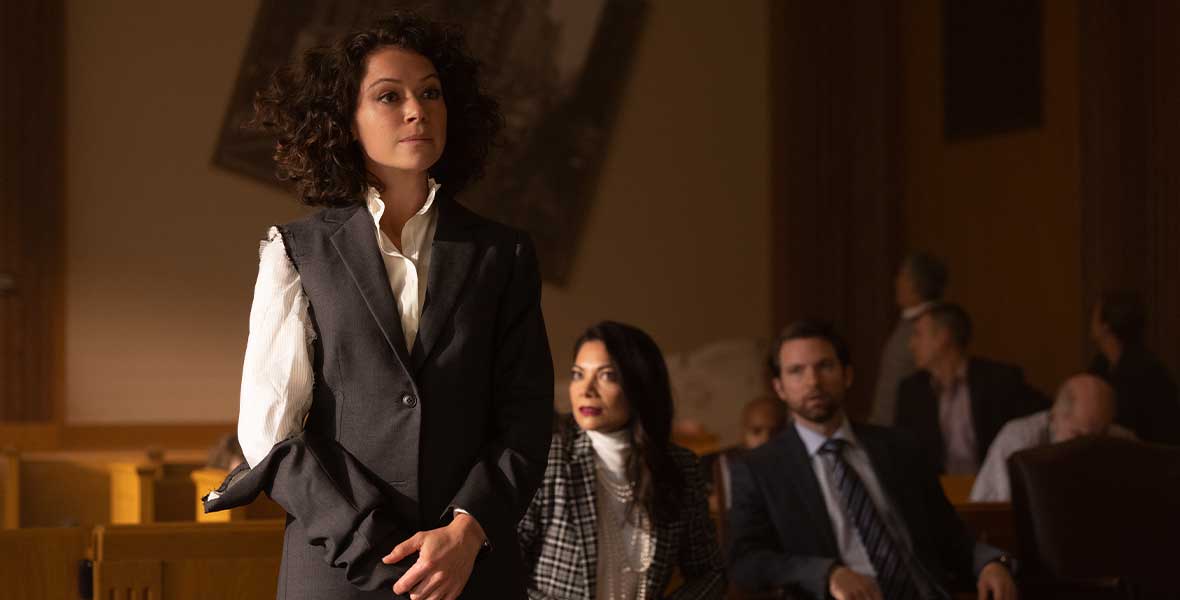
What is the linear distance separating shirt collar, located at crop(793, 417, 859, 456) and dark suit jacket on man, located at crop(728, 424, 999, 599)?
2 cm

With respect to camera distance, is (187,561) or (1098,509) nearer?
(187,561)

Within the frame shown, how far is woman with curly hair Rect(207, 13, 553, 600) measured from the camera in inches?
67.6

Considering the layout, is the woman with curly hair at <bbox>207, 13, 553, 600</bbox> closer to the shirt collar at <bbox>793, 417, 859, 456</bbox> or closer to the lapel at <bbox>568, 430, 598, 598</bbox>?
the lapel at <bbox>568, 430, 598, 598</bbox>

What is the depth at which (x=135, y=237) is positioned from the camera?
8.48 meters

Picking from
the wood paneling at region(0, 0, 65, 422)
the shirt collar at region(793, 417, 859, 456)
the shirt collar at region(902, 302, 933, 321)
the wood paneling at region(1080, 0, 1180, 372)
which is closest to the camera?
the shirt collar at region(793, 417, 859, 456)

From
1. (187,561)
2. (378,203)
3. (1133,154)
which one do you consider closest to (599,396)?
(187,561)

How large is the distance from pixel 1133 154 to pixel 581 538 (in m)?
6.08

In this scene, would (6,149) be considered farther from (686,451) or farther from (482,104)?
(482,104)

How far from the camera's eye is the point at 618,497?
3.16 meters

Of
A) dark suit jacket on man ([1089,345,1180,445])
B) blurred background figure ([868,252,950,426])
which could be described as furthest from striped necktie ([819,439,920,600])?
blurred background figure ([868,252,950,426])

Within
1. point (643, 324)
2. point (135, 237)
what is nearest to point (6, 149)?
point (135, 237)

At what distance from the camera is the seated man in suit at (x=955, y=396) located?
625 centimetres

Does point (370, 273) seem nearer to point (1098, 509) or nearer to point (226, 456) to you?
point (1098, 509)

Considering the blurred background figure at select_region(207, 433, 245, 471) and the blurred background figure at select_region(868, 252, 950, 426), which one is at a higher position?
the blurred background figure at select_region(868, 252, 950, 426)
